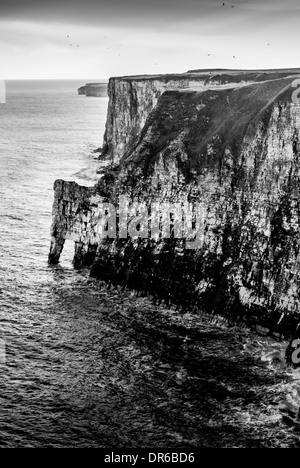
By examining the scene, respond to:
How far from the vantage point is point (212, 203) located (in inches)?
2313


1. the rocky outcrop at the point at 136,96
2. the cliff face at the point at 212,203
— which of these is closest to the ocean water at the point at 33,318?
the cliff face at the point at 212,203

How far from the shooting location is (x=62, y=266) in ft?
222

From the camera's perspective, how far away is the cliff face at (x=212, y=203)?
2094 inches

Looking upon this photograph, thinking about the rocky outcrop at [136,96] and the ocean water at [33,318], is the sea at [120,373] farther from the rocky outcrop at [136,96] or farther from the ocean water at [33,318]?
the rocky outcrop at [136,96]

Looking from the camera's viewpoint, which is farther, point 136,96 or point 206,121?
point 136,96

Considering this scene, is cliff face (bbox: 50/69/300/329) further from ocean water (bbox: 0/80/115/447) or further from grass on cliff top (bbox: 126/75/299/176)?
ocean water (bbox: 0/80/115/447)

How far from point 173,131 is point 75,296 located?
23.1 metres

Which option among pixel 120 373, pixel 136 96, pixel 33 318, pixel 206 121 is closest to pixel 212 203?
pixel 206 121

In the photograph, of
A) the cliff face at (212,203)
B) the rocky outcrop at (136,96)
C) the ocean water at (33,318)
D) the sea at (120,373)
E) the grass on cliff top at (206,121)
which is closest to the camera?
the sea at (120,373)

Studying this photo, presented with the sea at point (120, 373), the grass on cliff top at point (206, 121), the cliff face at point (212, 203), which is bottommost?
the sea at point (120, 373)

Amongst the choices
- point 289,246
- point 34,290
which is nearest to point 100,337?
point 34,290

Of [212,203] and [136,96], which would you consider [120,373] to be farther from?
[136,96]

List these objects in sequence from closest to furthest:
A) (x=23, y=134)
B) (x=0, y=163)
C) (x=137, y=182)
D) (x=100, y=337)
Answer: (x=100, y=337), (x=137, y=182), (x=0, y=163), (x=23, y=134)
